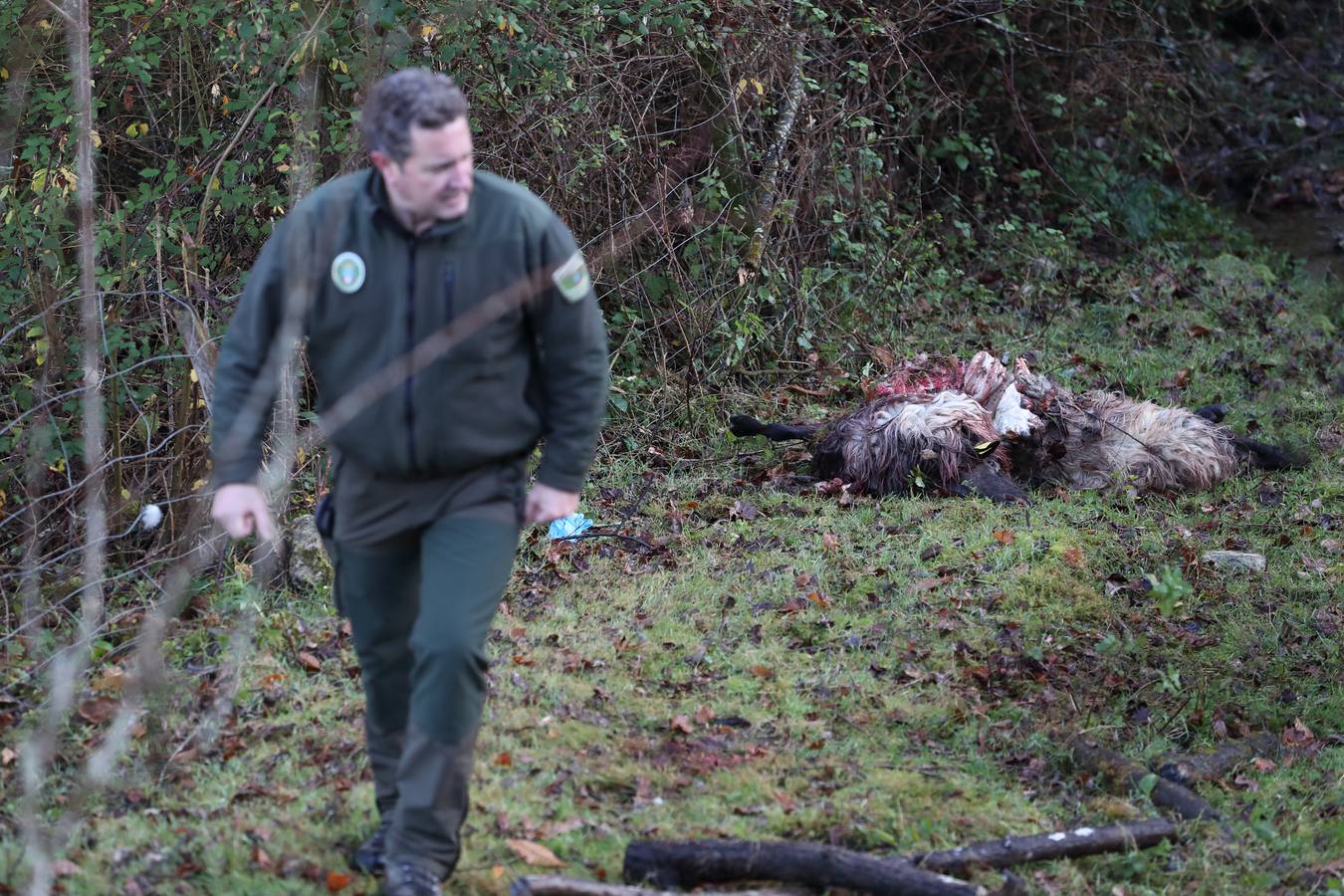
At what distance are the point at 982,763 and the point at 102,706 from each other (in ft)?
10.8

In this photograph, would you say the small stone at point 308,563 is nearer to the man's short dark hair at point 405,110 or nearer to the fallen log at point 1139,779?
the man's short dark hair at point 405,110

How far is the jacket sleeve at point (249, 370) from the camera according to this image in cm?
342

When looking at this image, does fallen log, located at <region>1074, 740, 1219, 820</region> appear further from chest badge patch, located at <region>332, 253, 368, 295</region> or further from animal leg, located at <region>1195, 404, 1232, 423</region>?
animal leg, located at <region>1195, 404, 1232, 423</region>

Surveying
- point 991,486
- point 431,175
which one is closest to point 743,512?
point 991,486

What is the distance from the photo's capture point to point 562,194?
836cm

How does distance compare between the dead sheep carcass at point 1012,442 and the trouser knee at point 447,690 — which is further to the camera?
the dead sheep carcass at point 1012,442

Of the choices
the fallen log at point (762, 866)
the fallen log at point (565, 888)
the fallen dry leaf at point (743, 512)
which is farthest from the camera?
the fallen dry leaf at point (743, 512)

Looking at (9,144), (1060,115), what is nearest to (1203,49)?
(1060,115)

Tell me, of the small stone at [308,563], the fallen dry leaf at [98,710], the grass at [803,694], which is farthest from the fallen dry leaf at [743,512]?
the fallen dry leaf at [98,710]

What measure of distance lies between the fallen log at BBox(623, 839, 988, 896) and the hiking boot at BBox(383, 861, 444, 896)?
0.74 meters

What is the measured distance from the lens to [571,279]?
344 cm

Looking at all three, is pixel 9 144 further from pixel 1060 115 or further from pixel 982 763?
pixel 1060 115

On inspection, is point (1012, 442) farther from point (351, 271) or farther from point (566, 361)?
point (351, 271)

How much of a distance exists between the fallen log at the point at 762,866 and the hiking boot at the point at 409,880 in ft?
2.44
